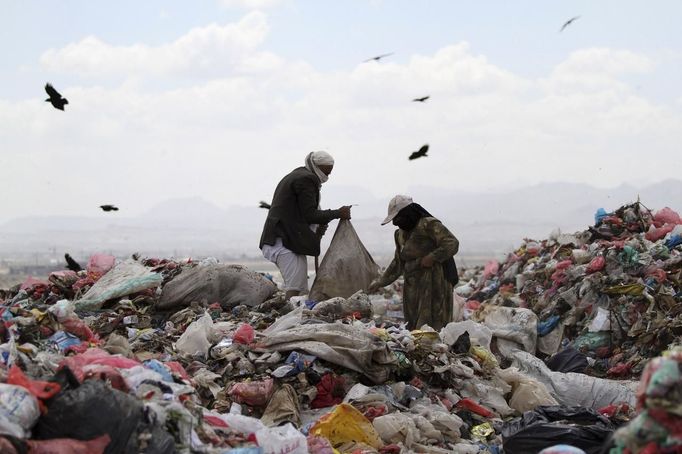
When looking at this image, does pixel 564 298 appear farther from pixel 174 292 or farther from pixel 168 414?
pixel 168 414

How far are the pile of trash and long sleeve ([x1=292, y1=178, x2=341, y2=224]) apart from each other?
5.78 ft

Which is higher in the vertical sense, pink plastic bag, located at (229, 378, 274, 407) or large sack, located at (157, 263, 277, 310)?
large sack, located at (157, 263, 277, 310)

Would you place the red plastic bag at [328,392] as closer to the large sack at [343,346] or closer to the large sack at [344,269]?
the large sack at [343,346]

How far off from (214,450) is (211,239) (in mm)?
146538

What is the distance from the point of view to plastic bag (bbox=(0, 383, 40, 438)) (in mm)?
3539

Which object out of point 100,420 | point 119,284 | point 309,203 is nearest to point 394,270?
point 309,203

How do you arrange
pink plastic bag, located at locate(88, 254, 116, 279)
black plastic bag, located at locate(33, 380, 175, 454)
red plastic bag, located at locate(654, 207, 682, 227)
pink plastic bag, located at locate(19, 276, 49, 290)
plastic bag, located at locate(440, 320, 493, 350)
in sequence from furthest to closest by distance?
red plastic bag, located at locate(654, 207, 682, 227) → pink plastic bag, located at locate(88, 254, 116, 279) → pink plastic bag, located at locate(19, 276, 49, 290) → plastic bag, located at locate(440, 320, 493, 350) → black plastic bag, located at locate(33, 380, 175, 454)

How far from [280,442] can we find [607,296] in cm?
513

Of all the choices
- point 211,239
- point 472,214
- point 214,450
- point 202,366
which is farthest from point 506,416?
point 472,214

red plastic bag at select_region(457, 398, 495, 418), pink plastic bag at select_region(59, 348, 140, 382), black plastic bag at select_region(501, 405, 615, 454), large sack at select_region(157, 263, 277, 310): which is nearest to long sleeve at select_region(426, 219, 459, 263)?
red plastic bag at select_region(457, 398, 495, 418)

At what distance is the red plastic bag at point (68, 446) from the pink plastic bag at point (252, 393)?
71.0 inches

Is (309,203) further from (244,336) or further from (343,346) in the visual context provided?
(343,346)

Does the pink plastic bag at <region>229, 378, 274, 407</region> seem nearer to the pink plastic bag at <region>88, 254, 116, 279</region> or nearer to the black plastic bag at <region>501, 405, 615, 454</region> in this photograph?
the black plastic bag at <region>501, 405, 615, 454</region>

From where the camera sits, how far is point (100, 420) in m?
3.76
